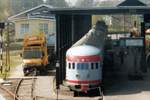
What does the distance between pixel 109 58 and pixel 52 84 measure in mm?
7907

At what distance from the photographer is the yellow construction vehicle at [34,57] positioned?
129ft

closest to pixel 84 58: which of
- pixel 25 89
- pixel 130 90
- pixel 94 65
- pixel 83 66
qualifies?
pixel 83 66

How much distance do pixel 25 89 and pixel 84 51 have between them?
5767mm

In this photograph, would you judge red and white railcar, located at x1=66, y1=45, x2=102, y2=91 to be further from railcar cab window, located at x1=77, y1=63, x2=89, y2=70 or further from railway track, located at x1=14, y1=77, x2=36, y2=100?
railway track, located at x1=14, y1=77, x2=36, y2=100

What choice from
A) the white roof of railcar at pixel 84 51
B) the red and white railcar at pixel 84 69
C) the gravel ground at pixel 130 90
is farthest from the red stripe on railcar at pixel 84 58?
the gravel ground at pixel 130 90

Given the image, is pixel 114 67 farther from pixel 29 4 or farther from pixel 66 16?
Answer: pixel 29 4

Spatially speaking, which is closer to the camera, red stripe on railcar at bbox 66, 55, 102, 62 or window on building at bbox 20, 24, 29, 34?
red stripe on railcar at bbox 66, 55, 102, 62

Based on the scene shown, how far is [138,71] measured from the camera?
3612cm

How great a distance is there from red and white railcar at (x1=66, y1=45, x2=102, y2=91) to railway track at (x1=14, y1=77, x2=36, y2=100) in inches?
101

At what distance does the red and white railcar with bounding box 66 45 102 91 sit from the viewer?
28172mm

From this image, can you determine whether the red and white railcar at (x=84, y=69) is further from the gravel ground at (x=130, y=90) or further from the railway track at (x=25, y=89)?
the railway track at (x=25, y=89)

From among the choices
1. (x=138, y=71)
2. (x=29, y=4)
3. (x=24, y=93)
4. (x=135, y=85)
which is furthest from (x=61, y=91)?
(x=29, y=4)

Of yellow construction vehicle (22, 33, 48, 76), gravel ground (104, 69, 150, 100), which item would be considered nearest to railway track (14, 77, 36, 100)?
yellow construction vehicle (22, 33, 48, 76)

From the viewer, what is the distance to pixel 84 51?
28609 mm
